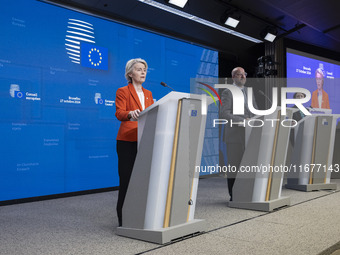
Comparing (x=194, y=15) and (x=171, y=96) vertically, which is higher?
(x=194, y=15)

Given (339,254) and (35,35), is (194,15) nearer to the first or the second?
(35,35)

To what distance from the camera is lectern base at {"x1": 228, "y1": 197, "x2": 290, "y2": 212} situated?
9.84ft

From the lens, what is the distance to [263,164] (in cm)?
303

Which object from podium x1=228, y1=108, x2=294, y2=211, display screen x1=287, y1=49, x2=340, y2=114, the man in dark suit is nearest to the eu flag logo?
the man in dark suit

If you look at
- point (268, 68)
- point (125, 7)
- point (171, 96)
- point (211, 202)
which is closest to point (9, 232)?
point (171, 96)

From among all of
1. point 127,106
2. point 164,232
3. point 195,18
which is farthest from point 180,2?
point 164,232

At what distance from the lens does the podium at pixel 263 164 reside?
304cm

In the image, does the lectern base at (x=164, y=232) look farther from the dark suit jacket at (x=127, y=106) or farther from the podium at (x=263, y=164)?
the podium at (x=263, y=164)

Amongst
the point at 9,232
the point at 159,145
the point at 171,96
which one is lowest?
the point at 9,232

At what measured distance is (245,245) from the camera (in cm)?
204

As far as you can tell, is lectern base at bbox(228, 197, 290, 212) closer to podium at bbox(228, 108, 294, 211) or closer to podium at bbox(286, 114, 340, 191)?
podium at bbox(228, 108, 294, 211)

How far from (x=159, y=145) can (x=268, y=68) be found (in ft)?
15.0

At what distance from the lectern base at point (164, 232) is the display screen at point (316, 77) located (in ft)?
17.5

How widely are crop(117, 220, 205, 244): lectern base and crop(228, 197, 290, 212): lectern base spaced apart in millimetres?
924
